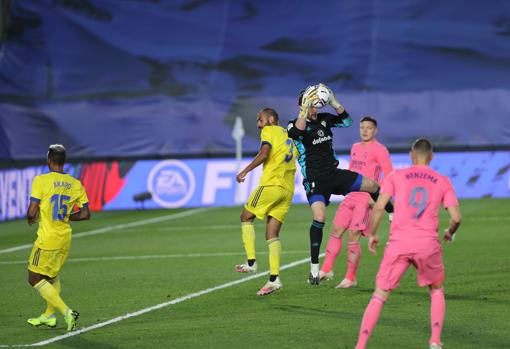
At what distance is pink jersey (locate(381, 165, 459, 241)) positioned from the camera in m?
10.2

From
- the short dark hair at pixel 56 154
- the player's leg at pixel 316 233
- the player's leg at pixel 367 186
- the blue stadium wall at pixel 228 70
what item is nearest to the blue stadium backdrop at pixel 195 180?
the blue stadium wall at pixel 228 70

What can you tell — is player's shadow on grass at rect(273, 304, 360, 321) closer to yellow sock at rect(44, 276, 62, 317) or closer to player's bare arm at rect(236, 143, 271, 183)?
player's bare arm at rect(236, 143, 271, 183)

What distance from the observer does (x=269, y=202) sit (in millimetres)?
15203

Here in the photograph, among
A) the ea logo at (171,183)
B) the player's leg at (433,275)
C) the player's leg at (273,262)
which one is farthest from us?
the ea logo at (171,183)

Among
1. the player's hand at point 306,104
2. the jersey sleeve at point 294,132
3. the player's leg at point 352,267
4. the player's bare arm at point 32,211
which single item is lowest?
the player's leg at point 352,267

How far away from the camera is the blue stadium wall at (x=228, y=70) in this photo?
32.1 metres

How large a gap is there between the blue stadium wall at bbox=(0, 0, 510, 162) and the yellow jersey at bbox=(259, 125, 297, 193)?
50.8ft

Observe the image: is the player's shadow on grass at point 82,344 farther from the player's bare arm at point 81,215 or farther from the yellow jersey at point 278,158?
the yellow jersey at point 278,158

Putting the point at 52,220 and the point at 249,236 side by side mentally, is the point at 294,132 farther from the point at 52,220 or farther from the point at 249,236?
the point at 52,220

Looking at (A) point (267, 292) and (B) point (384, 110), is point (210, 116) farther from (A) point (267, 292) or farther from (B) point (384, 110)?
(A) point (267, 292)

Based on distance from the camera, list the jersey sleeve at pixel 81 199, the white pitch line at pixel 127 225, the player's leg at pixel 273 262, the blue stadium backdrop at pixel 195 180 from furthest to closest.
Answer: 1. the blue stadium backdrop at pixel 195 180
2. the white pitch line at pixel 127 225
3. the player's leg at pixel 273 262
4. the jersey sleeve at pixel 81 199

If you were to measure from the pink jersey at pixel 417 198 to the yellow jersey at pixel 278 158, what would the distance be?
5.04 m

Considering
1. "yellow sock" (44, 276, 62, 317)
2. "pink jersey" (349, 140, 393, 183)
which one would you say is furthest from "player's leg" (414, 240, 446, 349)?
"pink jersey" (349, 140, 393, 183)

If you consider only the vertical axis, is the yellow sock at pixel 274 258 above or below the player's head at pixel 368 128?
below
